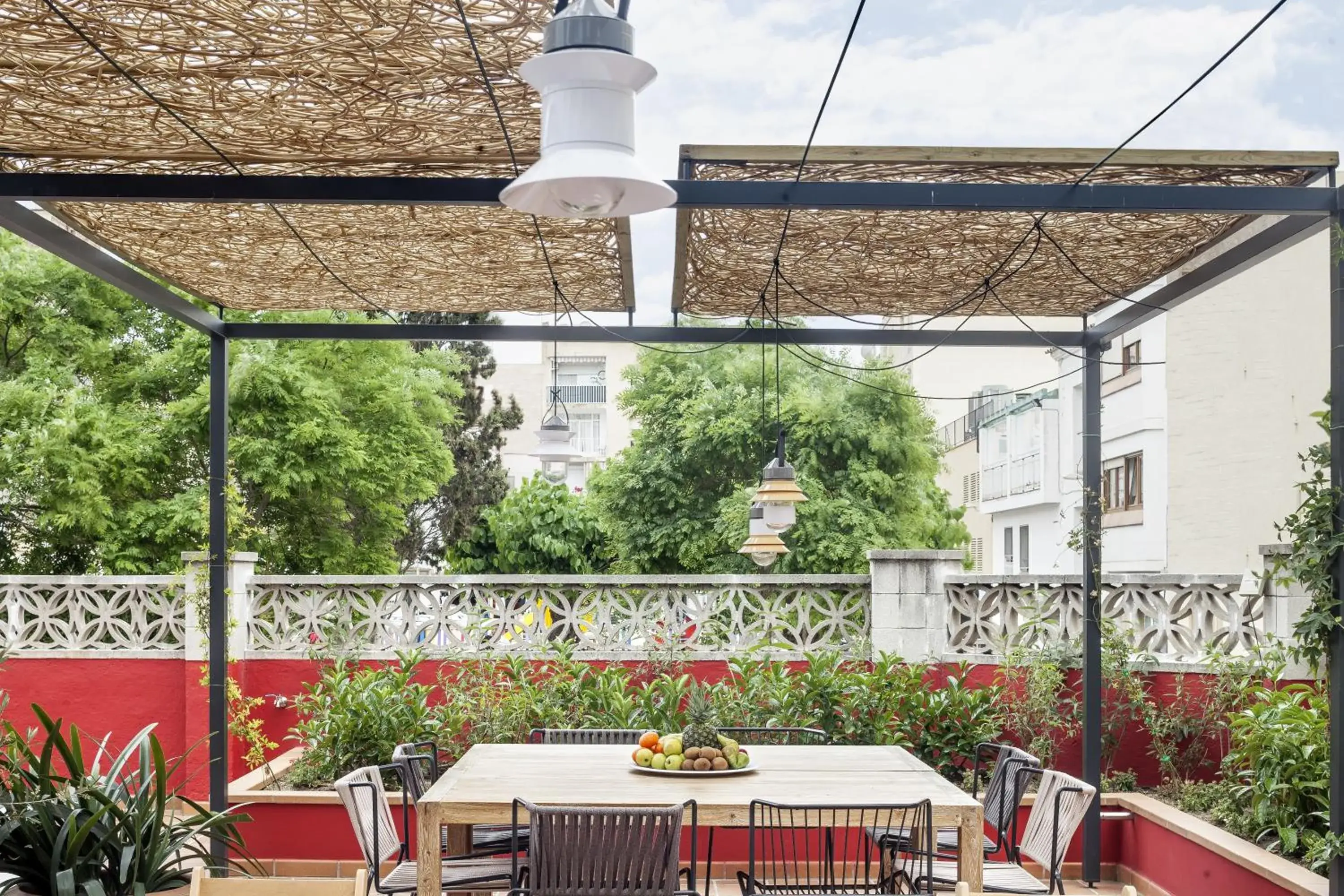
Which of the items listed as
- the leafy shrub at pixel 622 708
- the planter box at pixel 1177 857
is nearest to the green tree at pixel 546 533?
the leafy shrub at pixel 622 708

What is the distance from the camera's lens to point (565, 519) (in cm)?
2145

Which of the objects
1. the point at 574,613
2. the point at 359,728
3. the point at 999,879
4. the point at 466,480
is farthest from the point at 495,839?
the point at 466,480

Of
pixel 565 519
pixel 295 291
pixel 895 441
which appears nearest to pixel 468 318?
pixel 565 519

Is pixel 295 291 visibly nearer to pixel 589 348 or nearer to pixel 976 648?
pixel 976 648

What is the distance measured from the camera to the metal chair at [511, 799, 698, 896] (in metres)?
4.62

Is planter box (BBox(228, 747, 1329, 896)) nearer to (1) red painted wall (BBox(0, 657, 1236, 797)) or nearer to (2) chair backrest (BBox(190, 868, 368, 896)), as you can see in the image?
(1) red painted wall (BBox(0, 657, 1236, 797))

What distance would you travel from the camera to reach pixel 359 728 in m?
7.97

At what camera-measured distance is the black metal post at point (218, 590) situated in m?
7.26

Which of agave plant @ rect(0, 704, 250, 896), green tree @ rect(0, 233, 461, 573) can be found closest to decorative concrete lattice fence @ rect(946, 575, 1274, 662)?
agave plant @ rect(0, 704, 250, 896)

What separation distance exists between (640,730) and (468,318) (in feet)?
53.1

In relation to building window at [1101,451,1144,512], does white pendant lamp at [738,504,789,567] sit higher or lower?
lower

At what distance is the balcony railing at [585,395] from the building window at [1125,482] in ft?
64.0

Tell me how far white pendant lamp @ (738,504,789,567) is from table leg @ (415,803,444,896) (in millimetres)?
2708

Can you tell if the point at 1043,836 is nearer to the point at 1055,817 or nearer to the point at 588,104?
the point at 1055,817
